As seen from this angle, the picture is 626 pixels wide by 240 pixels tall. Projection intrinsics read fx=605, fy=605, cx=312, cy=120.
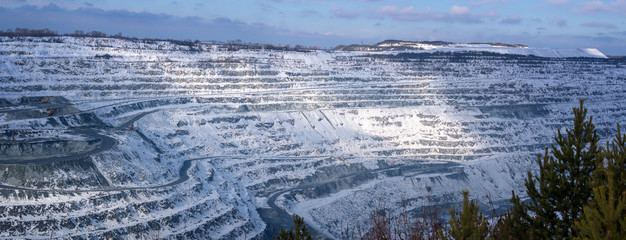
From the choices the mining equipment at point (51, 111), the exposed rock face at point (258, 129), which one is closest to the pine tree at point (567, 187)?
the exposed rock face at point (258, 129)

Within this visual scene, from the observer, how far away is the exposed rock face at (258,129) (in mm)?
50406

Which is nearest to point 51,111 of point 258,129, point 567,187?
point 258,129

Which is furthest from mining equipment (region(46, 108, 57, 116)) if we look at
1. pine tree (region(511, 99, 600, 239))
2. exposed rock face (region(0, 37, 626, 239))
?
pine tree (region(511, 99, 600, 239))

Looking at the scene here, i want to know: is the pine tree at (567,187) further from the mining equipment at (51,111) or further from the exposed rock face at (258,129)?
the mining equipment at (51,111)

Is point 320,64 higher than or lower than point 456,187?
higher

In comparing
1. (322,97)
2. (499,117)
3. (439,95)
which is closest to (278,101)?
(322,97)

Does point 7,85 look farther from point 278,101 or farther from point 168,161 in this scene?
point 278,101

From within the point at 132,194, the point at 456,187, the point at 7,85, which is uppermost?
the point at 7,85

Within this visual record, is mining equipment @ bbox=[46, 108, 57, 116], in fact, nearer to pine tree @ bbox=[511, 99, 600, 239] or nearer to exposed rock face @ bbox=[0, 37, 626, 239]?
exposed rock face @ bbox=[0, 37, 626, 239]

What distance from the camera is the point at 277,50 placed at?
111188 millimetres

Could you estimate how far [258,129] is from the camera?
82.3 metres

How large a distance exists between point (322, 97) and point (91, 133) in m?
39.3

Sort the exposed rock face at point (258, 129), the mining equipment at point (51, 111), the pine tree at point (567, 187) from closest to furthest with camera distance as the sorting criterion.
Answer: the pine tree at point (567, 187)
the exposed rock face at point (258, 129)
the mining equipment at point (51, 111)

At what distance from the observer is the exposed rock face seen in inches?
1984
